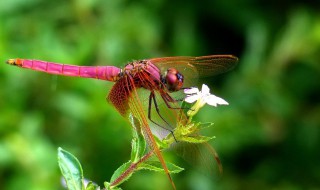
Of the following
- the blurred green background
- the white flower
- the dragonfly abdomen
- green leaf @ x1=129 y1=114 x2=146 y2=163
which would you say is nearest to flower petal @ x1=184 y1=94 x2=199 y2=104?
the white flower

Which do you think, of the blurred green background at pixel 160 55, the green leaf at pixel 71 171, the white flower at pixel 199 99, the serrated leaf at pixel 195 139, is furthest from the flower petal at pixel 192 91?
the blurred green background at pixel 160 55

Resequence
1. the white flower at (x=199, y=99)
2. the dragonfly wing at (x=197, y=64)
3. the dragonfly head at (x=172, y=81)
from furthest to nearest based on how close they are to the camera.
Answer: the dragonfly wing at (x=197, y=64), the dragonfly head at (x=172, y=81), the white flower at (x=199, y=99)

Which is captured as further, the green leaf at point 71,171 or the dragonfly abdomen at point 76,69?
the dragonfly abdomen at point 76,69

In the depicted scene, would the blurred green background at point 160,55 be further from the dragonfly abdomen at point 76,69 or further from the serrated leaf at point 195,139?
the serrated leaf at point 195,139

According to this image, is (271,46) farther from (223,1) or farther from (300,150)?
(300,150)

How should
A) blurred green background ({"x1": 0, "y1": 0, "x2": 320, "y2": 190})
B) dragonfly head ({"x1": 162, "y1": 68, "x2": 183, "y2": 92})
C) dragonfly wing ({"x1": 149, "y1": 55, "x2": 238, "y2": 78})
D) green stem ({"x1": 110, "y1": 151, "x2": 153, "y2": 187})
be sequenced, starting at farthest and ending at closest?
blurred green background ({"x1": 0, "y1": 0, "x2": 320, "y2": 190}), dragonfly wing ({"x1": 149, "y1": 55, "x2": 238, "y2": 78}), dragonfly head ({"x1": 162, "y1": 68, "x2": 183, "y2": 92}), green stem ({"x1": 110, "y1": 151, "x2": 153, "y2": 187})

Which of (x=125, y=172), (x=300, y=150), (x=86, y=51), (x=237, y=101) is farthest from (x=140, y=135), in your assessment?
(x=300, y=150)

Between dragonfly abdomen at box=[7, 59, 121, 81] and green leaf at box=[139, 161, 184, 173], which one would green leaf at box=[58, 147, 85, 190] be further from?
dragonfly abdomen at box=[7, 59, 121, 81]

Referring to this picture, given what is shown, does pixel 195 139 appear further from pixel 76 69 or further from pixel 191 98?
pixel 76 69
